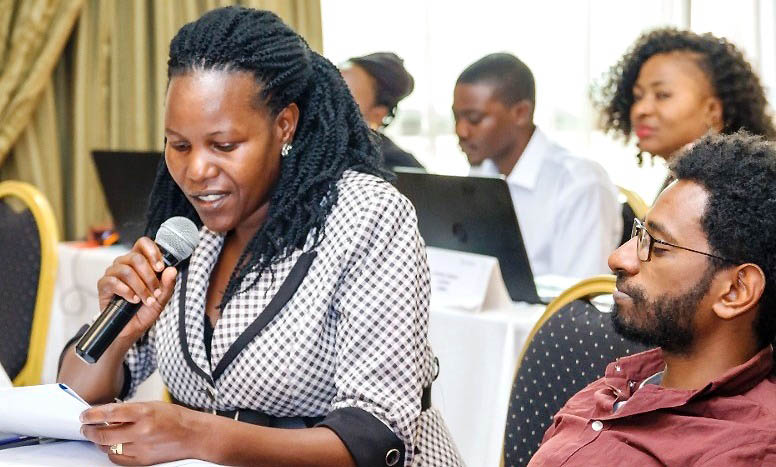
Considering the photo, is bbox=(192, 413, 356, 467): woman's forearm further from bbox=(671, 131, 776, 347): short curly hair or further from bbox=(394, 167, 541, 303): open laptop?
bbox=(394, 167, 541, 303): open laptop

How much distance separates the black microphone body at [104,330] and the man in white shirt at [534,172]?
204 centimetres

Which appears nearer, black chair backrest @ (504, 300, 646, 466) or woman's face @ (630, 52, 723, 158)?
black chair backrest @ (504, 300, 646, 466)

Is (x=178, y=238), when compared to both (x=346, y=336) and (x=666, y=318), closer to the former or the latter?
(x=346, y=336)

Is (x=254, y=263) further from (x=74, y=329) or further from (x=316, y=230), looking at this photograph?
(x=74, y=329)

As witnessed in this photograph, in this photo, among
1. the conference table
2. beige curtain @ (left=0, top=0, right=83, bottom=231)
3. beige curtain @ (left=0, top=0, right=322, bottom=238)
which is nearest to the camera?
the conference table

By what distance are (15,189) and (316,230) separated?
4.84 feet

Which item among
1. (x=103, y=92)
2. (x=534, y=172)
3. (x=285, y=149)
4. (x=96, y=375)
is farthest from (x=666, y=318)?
(x=103, y=92)

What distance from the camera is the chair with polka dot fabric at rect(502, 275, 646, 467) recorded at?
5.47 feet

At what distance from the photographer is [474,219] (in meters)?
2.67

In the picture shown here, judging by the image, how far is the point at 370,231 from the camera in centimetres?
167

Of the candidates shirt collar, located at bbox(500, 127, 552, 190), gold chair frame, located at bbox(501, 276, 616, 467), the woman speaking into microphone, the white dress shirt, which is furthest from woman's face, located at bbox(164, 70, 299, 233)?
shirt collar, located at bbox(500, 127, 552, 190)

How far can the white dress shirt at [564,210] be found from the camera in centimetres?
336

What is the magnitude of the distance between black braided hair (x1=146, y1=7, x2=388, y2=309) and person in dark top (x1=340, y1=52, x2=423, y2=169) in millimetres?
2108

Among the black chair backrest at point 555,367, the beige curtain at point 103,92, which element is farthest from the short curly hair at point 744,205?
the beige curtain at point 103,92
